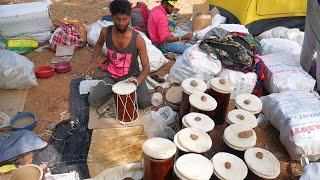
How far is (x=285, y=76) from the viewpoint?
14.9 feet

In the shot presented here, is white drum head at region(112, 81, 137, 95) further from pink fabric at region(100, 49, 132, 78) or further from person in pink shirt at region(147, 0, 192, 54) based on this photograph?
person in pink shirt at region(147, 0, 192, 54)

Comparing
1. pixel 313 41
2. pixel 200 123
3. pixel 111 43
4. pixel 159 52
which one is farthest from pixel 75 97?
pixel 313 41

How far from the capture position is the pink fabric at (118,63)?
4.36 m

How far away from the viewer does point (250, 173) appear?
3080 millimetres

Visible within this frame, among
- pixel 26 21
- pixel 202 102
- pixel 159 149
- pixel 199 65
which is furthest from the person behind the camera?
pixel 26 21

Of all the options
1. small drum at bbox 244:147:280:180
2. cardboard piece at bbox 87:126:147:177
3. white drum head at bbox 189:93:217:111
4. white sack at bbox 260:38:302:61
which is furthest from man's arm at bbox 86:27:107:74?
white sack at bbox 260:38:302:61

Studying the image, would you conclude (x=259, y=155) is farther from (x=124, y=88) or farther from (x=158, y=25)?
(x=158, y=25)

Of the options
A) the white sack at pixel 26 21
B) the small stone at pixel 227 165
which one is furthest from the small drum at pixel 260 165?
the white sack at pixel 26 21

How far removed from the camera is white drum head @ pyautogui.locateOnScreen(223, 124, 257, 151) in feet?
10.7

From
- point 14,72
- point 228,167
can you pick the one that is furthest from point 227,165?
point 14,72

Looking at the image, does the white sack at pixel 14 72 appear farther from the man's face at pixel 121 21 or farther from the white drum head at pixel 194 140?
the white drum head at pixel 194 140

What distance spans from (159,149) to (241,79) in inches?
82.4

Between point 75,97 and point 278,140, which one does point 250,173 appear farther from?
point 75,97

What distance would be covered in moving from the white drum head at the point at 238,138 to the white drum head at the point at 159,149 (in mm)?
634
